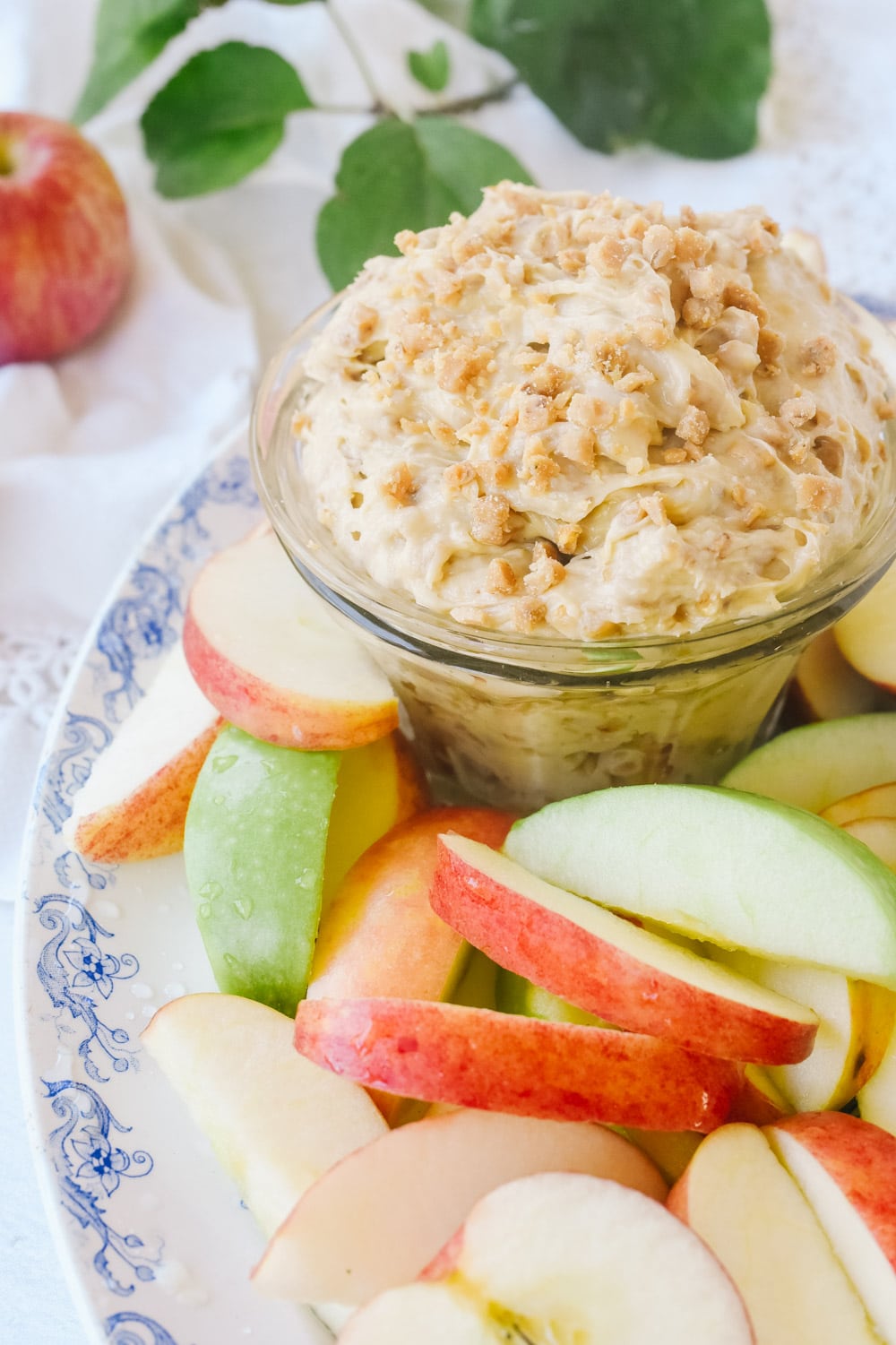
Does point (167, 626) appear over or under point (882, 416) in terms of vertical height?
under

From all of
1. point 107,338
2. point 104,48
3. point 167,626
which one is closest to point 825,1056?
point 167,626

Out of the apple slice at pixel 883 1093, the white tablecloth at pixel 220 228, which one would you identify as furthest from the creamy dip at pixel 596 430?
the white tablecloth at pixel 220 228

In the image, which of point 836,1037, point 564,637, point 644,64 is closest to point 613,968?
point 836,1037

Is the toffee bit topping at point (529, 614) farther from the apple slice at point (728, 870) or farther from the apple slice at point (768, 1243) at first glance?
the apple slice at point (768, 1243)

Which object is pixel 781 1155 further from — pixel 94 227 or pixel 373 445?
pixel 94 227

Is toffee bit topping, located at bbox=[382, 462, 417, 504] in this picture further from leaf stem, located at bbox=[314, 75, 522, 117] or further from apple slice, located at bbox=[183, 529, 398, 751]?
leaf stem, located at bbox=[314, 75, 522, 117]

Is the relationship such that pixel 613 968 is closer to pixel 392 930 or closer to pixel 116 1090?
pixel 392 930

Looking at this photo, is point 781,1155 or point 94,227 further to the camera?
point 94,227
